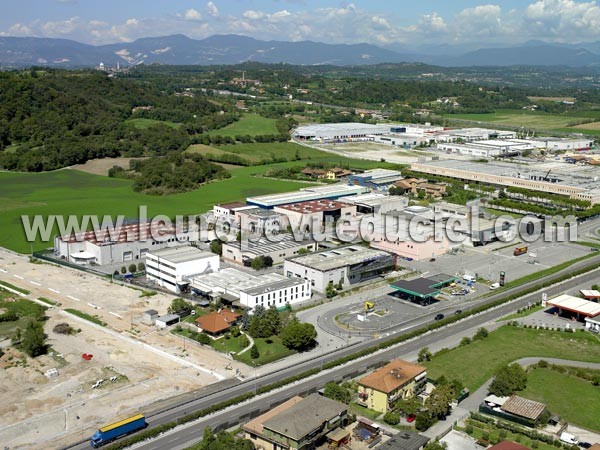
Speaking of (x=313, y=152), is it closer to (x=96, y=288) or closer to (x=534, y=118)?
(x=96, y=288)

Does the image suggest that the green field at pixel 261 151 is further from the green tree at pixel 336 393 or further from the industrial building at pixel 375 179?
the green tree at pixel 336 393

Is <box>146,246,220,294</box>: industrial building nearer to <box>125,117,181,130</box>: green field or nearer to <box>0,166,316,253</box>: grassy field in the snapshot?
<box>0,166,316,253</box>: grassy field

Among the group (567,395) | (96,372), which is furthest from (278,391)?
(567,395)

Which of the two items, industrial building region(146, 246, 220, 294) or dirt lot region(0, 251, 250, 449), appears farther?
industrial building region(146, 246, 220, 294)

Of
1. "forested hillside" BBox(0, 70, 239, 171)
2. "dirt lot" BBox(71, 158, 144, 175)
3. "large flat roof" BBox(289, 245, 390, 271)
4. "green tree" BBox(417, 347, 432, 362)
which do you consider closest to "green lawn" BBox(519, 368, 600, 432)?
"green tree" BBox(417, 347, 432, 362)

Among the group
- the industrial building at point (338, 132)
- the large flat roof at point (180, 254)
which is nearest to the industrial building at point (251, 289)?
the large flat roof at point (180, 254)

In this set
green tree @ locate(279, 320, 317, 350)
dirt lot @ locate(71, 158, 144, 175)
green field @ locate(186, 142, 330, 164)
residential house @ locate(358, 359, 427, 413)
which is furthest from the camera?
green field @ locate(186, 142, 330, 164)

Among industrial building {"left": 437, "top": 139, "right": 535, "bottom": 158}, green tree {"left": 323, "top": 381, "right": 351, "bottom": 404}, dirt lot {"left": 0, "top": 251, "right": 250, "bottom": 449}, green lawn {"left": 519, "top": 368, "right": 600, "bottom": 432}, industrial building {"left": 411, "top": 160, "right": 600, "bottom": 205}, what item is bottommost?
green lawn {"left": 519, "top": 368, "right": 600, "bottom": 432}

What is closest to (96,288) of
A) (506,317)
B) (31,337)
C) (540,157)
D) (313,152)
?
(31,337)
